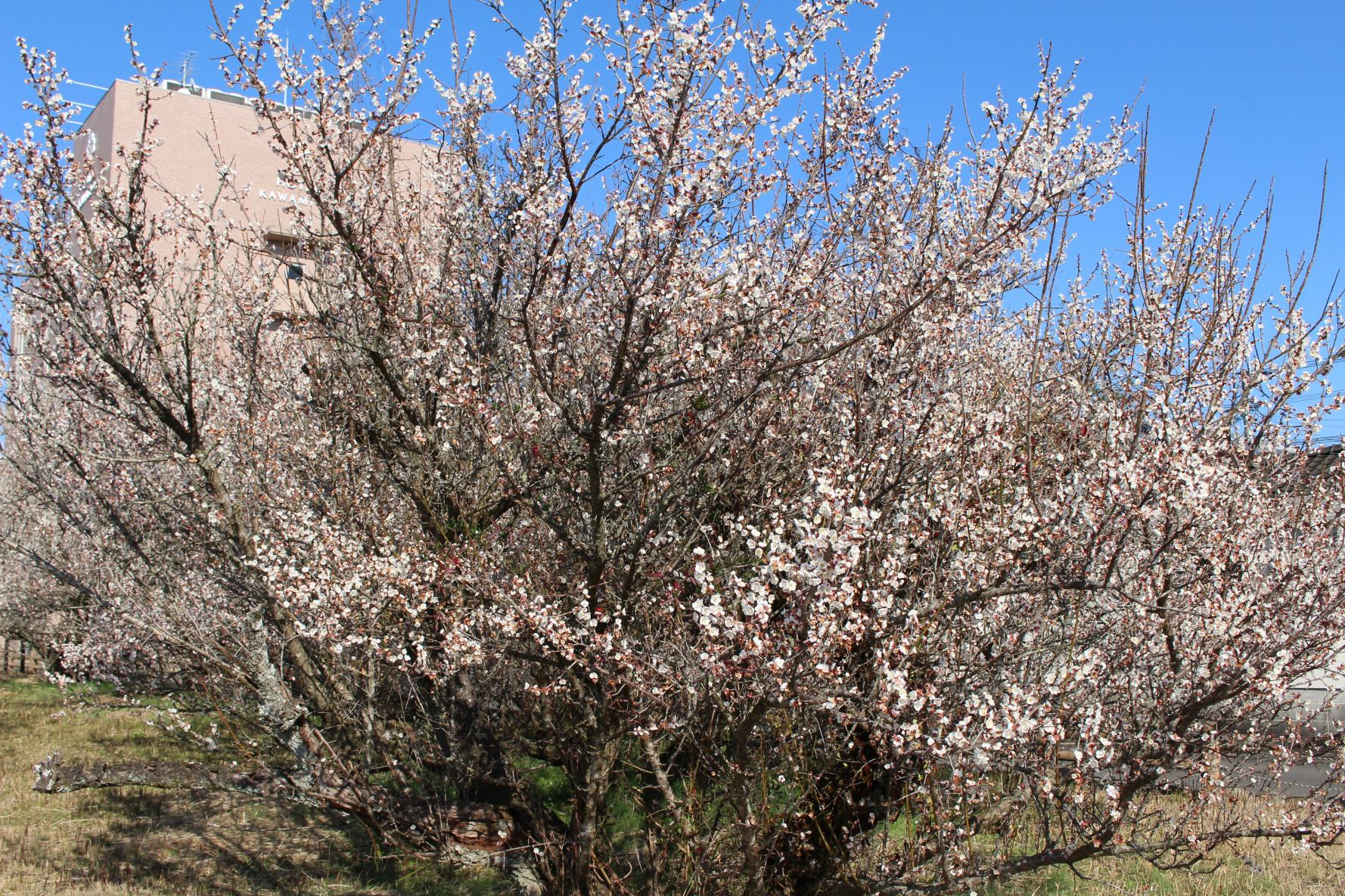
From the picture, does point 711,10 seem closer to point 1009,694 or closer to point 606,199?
point 606,199

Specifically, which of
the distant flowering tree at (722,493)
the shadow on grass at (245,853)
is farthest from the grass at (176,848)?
the distant flowering tree at (722,493)

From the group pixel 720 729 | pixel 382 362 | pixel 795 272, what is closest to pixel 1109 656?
pixel 720 729

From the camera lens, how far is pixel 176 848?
8.30 m

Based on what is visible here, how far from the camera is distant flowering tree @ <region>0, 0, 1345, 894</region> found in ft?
12.8

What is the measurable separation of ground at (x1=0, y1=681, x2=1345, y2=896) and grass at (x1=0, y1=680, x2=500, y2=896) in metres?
0.01

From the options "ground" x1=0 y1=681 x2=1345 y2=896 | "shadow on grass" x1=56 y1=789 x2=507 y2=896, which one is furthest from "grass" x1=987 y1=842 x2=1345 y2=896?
"shadow on grass" x1=56 y1=789 x2=507 y2=896

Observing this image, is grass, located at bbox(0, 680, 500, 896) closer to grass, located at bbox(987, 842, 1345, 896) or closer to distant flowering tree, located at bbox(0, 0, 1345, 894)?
distant flowering tree, located at bbox(0, 0, 1345, 894)

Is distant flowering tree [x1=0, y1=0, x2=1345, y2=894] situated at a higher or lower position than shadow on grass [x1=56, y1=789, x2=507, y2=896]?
higher

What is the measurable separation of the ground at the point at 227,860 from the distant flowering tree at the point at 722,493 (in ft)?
2.11

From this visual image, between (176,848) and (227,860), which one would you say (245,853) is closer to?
(227,860)

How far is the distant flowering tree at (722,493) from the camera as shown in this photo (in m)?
3.90

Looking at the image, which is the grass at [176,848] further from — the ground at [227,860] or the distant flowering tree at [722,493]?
the distant flowering tree at [722,493]

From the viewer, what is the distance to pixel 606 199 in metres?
5.04

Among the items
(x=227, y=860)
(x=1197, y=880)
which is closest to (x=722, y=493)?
(x=1197, y=880)
